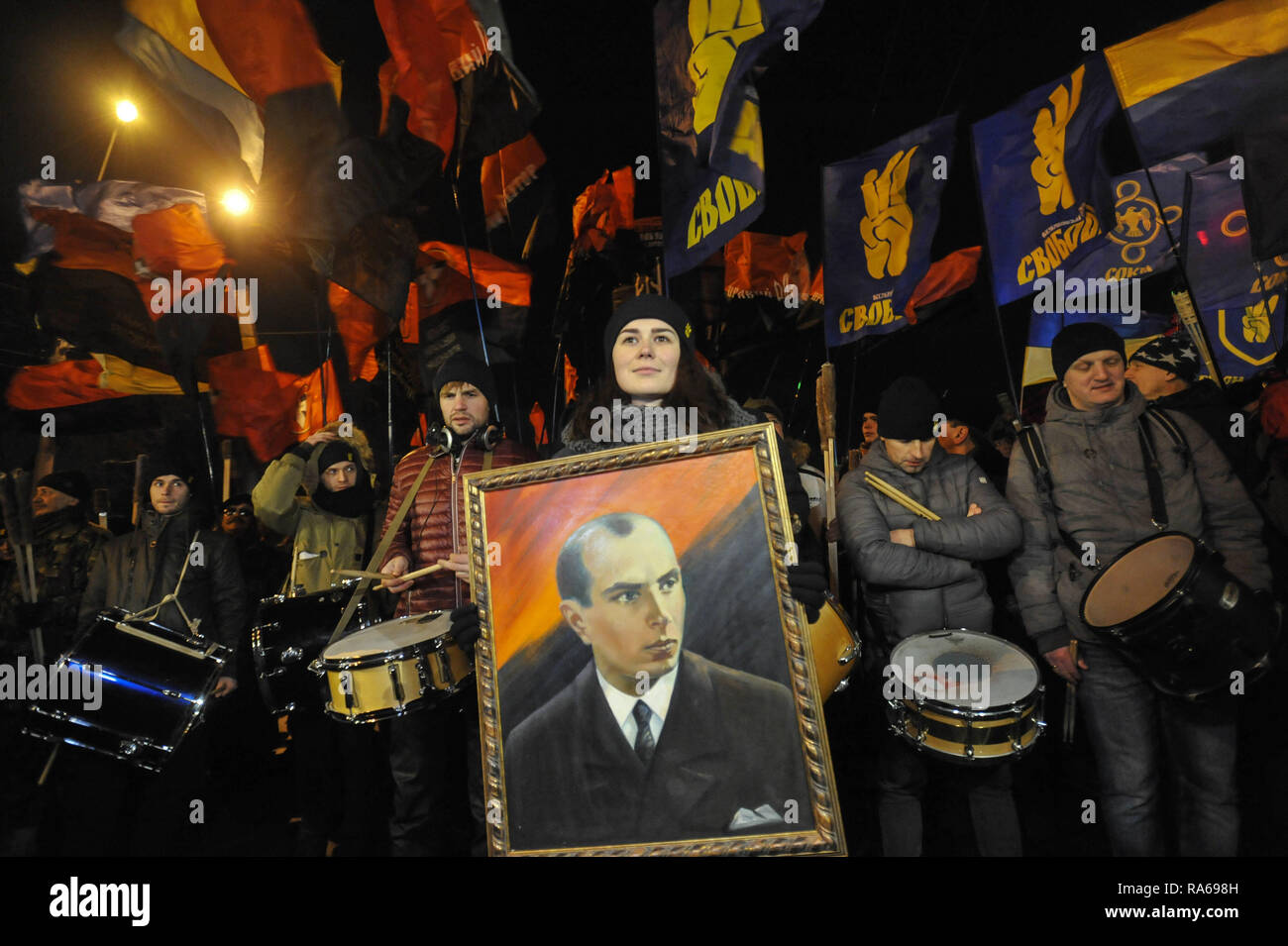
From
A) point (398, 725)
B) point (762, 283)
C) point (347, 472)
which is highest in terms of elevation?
point (762, 283)

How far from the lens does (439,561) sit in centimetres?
359

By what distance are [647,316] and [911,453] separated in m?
1.66

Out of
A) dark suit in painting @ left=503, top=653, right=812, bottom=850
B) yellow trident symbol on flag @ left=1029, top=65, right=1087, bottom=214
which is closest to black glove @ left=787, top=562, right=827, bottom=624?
dark suit in painting @ left=503, top=653, right=812, bottom=850

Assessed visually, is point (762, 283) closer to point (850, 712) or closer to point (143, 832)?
point (850, 712)

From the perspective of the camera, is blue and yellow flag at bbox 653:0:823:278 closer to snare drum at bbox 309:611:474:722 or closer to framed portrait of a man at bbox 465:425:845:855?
framed portrait of a man at bbox 465:425:845:855

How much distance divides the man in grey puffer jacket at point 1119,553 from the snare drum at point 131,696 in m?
4.42

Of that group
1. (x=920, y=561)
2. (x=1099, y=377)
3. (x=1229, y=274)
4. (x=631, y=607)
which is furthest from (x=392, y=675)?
(x=1229, y=274)

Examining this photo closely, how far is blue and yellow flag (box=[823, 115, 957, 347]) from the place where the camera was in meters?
6.04

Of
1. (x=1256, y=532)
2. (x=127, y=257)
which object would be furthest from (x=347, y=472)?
(x=127, y=257)

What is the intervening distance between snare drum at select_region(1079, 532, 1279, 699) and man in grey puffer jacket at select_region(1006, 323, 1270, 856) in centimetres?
35

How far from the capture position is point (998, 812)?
321 cm

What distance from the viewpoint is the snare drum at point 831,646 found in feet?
7.96

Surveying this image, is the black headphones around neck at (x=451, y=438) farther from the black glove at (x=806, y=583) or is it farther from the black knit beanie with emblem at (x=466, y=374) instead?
the black glove at (x=806, y=583)

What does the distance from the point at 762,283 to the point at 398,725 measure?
9.68m
